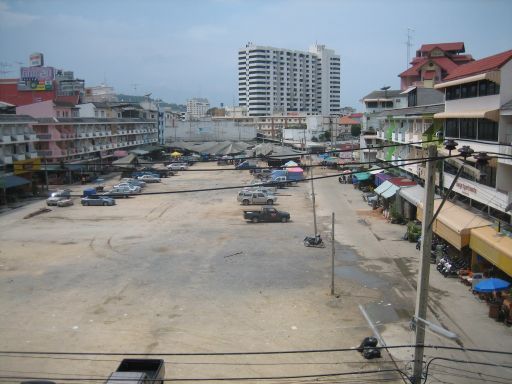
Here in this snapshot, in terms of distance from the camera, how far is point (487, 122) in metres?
25.0

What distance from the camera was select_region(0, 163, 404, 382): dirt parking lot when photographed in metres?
15.7

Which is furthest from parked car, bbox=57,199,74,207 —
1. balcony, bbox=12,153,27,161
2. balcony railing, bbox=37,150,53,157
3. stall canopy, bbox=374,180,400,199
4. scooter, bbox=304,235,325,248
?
stall canopy, bbox=374,180,400,199

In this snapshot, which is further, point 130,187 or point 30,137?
point 30,137

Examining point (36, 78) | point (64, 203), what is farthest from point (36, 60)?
point (64, 203)

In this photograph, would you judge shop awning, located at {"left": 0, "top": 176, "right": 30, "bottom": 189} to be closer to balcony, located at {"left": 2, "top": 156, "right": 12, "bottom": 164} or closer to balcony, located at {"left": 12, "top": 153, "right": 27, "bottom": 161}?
balcony, located at {"left": 2, "top": 156, "right": 12, "bottom": 164}

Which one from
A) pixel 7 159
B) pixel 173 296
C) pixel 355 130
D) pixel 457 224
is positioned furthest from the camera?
pixel 355 130

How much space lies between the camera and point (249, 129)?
125 m

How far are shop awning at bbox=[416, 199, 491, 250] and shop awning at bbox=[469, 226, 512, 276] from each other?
0.41 meters

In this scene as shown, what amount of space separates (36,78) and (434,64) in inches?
2366

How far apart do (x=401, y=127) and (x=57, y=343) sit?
126 ft

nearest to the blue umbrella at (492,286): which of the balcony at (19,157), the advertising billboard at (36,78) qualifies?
the balcony at (19,157)

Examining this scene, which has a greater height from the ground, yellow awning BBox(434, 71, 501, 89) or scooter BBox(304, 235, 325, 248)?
yellow awning BBox(434, 71, 501, 89)

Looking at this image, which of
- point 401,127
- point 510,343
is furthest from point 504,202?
point 401,127

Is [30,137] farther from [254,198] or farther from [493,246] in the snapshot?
[493,246]
